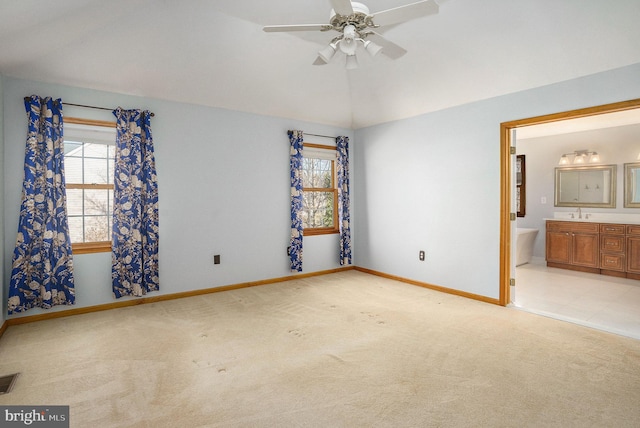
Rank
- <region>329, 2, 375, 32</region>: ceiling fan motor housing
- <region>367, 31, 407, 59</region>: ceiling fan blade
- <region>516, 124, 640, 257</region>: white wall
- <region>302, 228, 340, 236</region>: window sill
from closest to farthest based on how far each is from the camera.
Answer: <region>329, 2, 375, 32</region>: ceiling fan motor housing, <region>367, 31, 407, 59</region>: ceiling fan blade, <region>302, 228, 340, 236</region>: window sill, <region>516, 124, 640, 257</region>: white wall

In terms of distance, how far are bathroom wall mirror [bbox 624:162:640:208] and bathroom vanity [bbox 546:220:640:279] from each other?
0.69m

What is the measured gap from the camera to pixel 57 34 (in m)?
2.92

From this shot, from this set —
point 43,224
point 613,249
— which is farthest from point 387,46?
point 613,249

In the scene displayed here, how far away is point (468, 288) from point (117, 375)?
3.84 metres

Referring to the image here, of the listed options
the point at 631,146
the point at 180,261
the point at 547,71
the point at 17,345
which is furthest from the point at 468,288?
the point at 17,345

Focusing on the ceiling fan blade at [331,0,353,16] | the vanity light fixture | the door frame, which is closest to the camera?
the ceiling fan blade at [331,0,353,16]

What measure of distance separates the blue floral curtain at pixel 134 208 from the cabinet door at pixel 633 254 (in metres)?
6.76

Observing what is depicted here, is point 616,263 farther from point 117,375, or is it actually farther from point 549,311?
point 117,375

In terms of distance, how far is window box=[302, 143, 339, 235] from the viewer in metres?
5.62

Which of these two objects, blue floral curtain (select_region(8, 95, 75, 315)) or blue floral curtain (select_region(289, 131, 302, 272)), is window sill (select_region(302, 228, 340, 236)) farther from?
blue floral curtain (select_region(8, 95, 75, 315))

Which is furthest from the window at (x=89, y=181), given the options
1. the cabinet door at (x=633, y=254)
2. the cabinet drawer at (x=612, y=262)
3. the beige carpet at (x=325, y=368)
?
the cabinet door at (x=633, y=254)

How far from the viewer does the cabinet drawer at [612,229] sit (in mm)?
5297

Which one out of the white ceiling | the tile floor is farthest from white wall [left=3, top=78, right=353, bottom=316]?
the tile floor

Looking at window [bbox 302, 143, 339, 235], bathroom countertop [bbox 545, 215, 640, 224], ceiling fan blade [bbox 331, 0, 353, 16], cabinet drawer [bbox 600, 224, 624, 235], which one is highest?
ceiling fan blade [bbox 331, 0, 353, 16]
